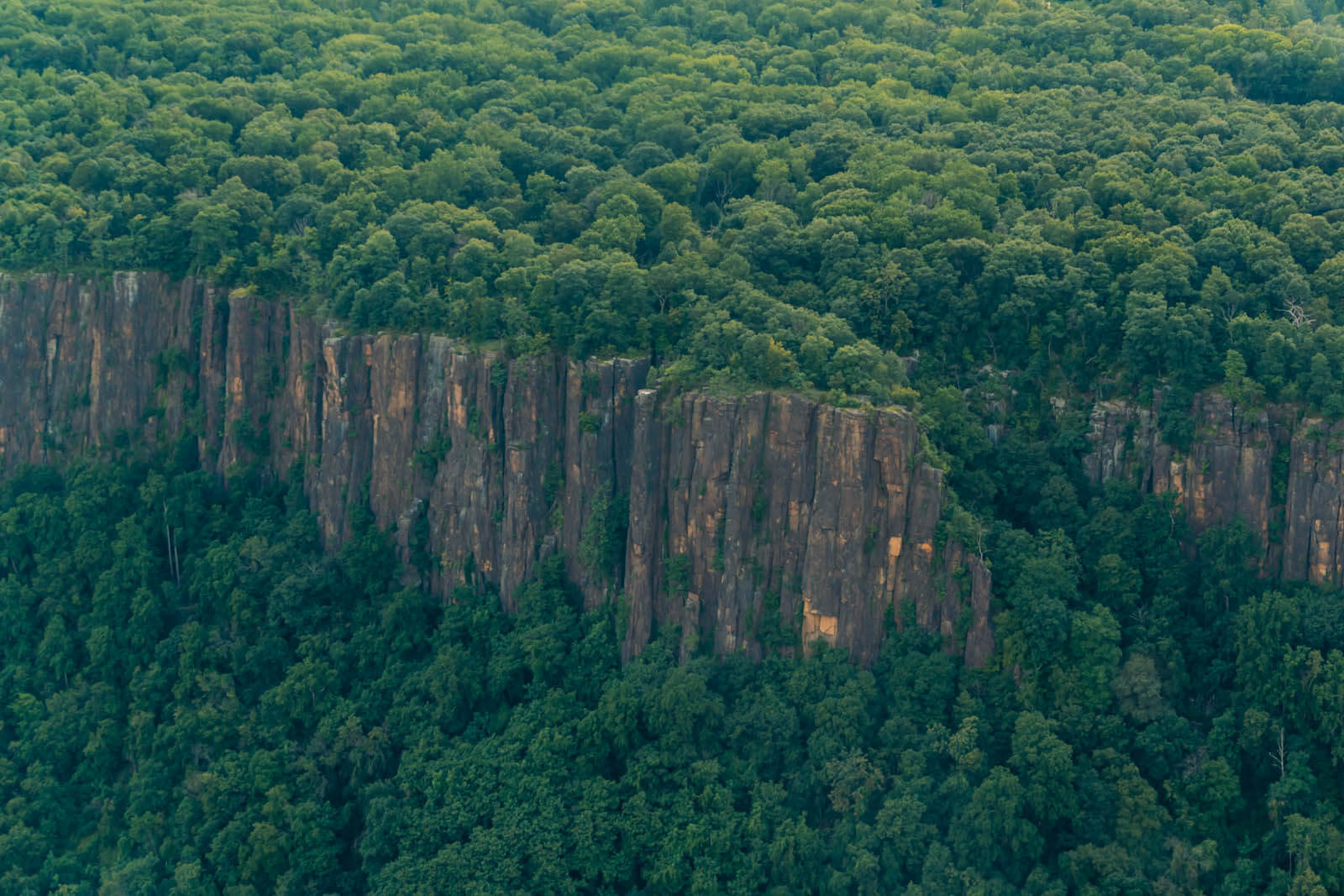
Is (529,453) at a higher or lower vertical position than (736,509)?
higher

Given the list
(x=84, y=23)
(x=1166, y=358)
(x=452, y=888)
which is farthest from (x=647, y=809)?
(x=84, y=23)

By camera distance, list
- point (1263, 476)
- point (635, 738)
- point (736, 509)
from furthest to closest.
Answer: point (736, 509)
point (635, 738)
point (1263, 476)

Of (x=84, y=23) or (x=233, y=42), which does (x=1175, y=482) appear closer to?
(x=233, y=42)

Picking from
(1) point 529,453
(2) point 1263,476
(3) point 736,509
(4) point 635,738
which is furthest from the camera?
(1) point 529,453

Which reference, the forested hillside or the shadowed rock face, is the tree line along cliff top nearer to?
the forested hillside

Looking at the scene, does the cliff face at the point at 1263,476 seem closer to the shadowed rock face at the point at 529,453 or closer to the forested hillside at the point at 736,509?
the forested hillside at the point at 736,509

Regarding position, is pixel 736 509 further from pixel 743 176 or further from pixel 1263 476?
pixel 743 176

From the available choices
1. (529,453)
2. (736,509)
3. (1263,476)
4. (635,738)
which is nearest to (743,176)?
(529,453)
